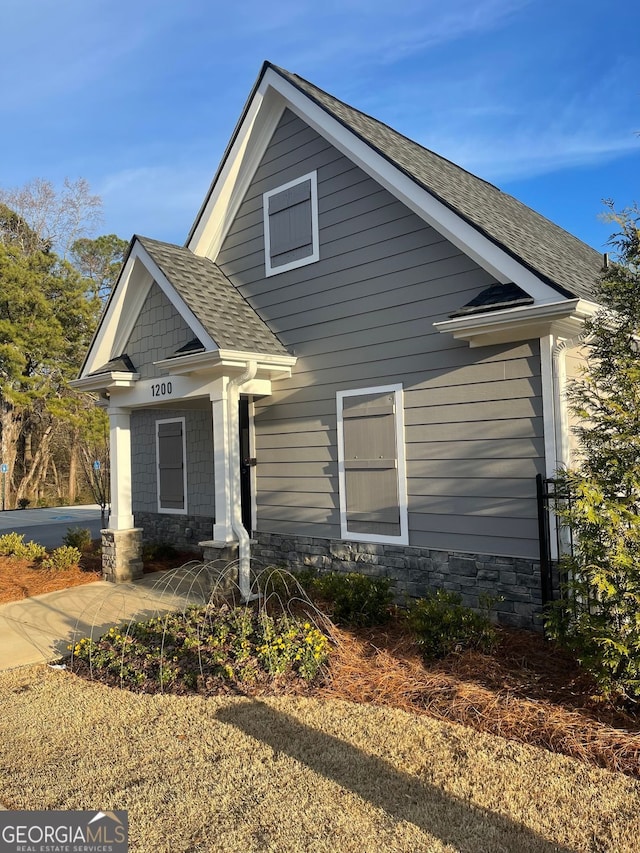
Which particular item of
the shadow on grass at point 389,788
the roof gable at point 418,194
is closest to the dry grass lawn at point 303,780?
the shadow on grass at point 389,788

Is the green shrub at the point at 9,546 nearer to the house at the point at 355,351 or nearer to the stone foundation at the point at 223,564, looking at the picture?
the house at the point at 355,351

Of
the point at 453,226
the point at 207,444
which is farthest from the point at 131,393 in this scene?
the point at 453,226

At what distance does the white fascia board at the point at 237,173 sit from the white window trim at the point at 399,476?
12.4 ft

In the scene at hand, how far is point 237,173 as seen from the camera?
9789 mm

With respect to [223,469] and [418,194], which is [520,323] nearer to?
[418,194]

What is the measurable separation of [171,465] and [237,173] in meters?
5.49

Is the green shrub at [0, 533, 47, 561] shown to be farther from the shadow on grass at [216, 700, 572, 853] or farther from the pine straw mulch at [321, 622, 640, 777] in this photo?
the shadow on grass at [216, 700, 572, 853]

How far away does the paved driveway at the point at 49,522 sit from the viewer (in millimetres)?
16747

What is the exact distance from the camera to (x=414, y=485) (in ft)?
24.7

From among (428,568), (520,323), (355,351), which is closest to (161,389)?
(355,351)

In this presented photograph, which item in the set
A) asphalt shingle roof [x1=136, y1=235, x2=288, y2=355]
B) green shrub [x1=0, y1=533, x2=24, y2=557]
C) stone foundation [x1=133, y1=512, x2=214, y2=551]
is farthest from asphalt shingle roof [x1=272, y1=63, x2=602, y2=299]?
green shrub [x1=0, y1=533, x2=24, y2=557]

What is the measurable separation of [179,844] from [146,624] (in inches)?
139

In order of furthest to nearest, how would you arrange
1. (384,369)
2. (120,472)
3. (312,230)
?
(120,472) < (312,230) < (384,369)

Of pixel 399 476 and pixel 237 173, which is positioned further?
pixel 237 173
